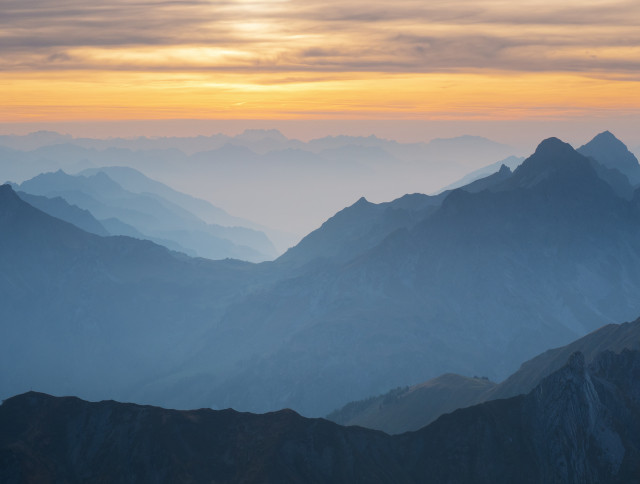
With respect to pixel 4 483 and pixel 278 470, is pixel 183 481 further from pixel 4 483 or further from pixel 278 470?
pixel 4 483

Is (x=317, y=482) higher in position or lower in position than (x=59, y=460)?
lower

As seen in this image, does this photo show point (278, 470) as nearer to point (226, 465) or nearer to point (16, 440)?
point (226, 465)

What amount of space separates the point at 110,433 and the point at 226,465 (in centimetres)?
2807

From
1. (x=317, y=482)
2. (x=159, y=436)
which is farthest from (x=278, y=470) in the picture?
(x=159, y=436)

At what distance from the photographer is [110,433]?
19962 centimetres

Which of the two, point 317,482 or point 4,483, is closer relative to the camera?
point 4,483

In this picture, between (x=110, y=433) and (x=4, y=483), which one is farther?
(x=110, y=433)

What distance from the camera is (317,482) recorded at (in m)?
199

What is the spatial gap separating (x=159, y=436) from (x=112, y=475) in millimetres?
13361

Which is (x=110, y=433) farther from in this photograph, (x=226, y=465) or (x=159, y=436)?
(x=226, y=465)

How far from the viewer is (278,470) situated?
196 m

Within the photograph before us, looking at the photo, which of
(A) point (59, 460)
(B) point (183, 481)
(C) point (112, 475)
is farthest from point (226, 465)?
(A) point (59, 460)

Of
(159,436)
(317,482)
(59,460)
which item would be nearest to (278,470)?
(317,482)

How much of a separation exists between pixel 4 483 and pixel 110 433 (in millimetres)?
26276
